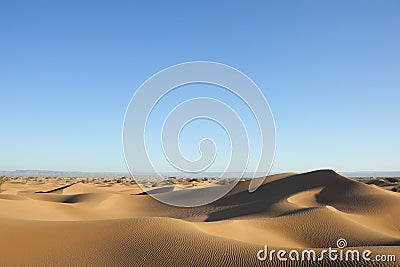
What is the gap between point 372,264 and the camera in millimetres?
6547

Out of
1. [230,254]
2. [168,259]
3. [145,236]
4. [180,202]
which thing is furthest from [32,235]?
[180,202]

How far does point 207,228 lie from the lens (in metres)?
11.9

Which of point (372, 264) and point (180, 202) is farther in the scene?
point (180, 202)

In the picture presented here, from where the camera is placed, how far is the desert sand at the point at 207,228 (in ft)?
27.1

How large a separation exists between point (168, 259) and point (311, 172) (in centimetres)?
2065

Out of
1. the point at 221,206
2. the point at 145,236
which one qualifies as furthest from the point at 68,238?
the point at 221,206

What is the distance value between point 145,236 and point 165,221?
5.24ft

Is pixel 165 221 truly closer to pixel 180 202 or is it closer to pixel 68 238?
pixel 68 238

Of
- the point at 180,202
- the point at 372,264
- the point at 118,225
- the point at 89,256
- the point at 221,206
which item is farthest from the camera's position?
the point at 180,202

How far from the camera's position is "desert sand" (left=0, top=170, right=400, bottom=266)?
325 inches

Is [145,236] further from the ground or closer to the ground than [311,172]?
closer to the ground

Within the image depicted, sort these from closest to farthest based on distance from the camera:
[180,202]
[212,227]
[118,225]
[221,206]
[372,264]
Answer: [372,264]
[118,225]
[212,227]
[221,206]
[180,202]

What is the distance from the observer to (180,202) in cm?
2658

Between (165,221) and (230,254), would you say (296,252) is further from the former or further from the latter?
(165,221)
